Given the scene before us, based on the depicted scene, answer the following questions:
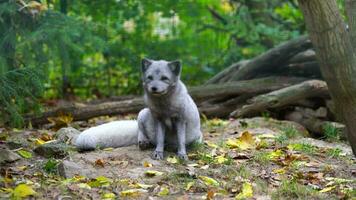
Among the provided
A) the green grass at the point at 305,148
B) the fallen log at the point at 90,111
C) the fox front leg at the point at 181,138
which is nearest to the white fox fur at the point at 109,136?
the fox front leg at the point at 181,138

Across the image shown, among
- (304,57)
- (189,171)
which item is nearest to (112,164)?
(189,171)

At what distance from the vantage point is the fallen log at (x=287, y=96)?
827 cm

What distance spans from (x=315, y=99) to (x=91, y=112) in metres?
3.47

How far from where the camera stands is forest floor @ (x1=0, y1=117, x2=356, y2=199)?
4875 mm

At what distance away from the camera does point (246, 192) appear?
496cm

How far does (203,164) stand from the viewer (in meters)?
5.93

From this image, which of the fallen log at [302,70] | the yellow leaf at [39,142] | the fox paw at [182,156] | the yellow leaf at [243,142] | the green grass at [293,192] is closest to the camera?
the green grass at [293,192]

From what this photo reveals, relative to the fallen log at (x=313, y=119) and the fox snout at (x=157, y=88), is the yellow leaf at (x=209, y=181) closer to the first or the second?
the fox snout at (x=157, y=88)

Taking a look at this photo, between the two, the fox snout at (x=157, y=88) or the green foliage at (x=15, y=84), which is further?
the fox snout at (x=157, y=88)

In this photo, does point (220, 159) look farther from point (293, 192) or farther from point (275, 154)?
point (293, 192)

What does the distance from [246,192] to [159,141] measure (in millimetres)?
1605

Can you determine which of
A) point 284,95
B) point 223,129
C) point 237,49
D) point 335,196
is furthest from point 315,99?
point 335,196

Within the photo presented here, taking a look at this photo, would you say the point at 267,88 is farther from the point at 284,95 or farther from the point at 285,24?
the point at 285,24

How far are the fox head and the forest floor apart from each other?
29.0 inches
